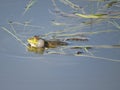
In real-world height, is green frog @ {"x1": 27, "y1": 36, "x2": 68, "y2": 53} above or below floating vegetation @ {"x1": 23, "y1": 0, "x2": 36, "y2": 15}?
below

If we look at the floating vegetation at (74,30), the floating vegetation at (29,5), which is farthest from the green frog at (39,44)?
the floating vegetation at (29,5)

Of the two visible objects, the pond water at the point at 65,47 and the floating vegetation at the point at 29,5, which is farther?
the floating vegetation at the point at 29,5

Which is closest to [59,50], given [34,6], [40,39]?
[40,39]

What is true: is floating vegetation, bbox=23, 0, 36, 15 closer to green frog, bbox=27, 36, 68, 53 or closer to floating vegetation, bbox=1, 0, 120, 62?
floating vegetation, bbox=1, 0, 120, 62

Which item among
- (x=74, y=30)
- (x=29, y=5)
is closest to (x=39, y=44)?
(x=74, y=30)

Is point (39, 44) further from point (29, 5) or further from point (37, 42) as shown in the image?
point (29, 5)

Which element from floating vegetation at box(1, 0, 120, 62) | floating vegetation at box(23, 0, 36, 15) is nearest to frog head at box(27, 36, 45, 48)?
floating vegetation at box(1, 0, 120, 62)

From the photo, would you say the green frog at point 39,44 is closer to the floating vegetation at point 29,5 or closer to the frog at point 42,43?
the frog at point 42,43

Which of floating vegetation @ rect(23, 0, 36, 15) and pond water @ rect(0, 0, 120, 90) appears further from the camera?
floating vegetation @ rect(23, 0, 36, 15)
